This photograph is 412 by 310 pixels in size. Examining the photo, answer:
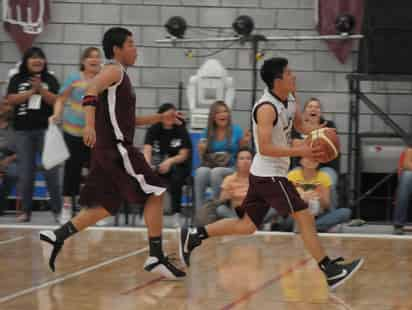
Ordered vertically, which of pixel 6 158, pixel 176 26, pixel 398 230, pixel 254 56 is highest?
pixel 176 26

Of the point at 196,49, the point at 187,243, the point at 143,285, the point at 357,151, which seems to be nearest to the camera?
the point at 143,285

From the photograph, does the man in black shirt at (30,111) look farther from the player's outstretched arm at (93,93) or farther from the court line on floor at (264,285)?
the player's outstretched arm at (93,93)

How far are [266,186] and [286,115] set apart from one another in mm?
529

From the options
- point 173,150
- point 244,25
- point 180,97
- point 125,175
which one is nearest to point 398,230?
point 173,150

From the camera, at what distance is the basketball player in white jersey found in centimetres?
784

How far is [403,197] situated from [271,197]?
4.59 m

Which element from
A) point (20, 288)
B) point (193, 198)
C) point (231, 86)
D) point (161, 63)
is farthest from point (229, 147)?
point (20, 288)

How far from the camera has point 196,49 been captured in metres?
15.3

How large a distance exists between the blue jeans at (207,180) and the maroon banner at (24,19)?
4.00 m

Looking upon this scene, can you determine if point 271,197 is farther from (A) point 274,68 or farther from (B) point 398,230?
(B) point 398,230

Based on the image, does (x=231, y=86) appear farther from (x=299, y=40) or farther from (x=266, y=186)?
(x=266, y=186)

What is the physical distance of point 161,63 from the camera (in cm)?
1542

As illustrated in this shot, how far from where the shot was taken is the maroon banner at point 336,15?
48.6ft

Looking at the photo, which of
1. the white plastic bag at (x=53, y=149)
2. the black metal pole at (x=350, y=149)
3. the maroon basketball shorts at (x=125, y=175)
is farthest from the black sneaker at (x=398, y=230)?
the maroon basketball shorts at (x=125, y=175)
